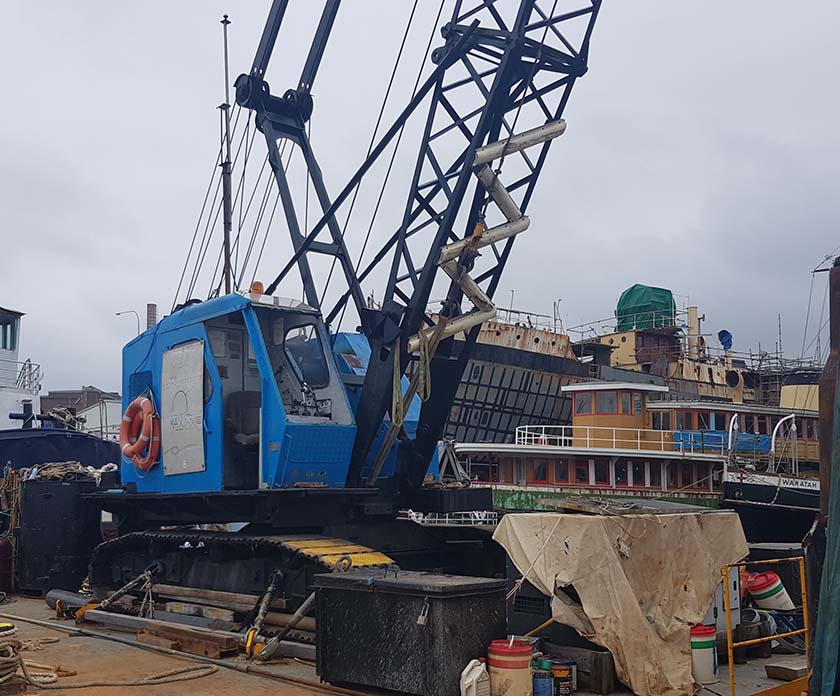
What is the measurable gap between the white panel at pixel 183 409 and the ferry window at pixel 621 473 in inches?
748

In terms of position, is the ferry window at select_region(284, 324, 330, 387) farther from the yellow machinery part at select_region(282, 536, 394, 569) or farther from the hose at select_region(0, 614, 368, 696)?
the hose at select_region(0, 614, 368, 696)

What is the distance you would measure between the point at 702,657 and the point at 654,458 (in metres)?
20.7

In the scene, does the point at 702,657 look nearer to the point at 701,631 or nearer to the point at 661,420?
the point at 701,631

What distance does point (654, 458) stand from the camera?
2742 centimetres

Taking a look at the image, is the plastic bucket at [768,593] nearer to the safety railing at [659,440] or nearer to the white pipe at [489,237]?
the white pipe at [489,237]

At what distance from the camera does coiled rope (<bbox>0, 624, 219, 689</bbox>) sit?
6.78 meters

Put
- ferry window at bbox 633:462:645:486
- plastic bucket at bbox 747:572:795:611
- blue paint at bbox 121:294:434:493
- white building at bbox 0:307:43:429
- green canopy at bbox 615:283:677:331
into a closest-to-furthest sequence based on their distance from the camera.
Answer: plastic bucket at bbox 747:572:795:611 → blue paint at bbox 121:294:434:493 → white building at bbox 0:307:43:429 → ferry window at bbox 633:462:645:486 → green canopy at bbox 615:283:677:331

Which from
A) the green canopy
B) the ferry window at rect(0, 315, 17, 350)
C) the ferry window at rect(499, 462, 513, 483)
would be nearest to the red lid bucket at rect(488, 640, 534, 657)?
the ferry window at rect(0, 315, 17, 350)

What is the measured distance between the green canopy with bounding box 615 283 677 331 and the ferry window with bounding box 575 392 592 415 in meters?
16.4

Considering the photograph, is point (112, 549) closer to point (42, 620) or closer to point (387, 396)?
point (42, 620)

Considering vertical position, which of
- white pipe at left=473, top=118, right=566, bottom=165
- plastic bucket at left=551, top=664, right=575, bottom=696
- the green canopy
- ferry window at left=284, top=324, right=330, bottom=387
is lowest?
plastic bucket at left=551, top=664, right=575, bottom=696

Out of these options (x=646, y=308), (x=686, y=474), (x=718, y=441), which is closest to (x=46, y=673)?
(x=686, y=474)

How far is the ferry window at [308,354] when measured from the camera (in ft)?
34.7

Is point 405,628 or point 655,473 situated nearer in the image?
point 405,628
